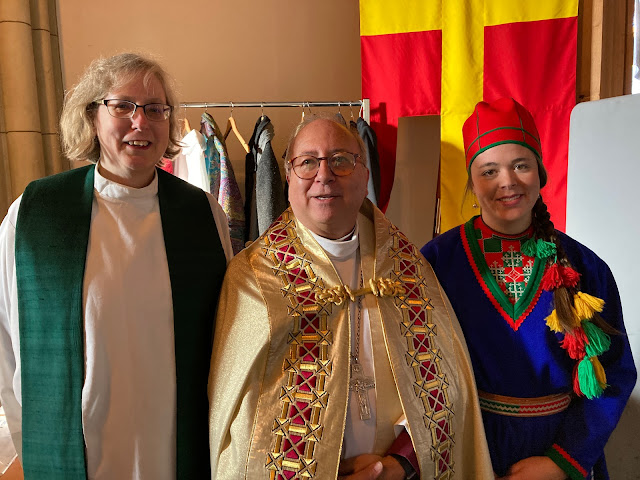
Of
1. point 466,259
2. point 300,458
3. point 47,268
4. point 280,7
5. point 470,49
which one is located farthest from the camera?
point 280,7

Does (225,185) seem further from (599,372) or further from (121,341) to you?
(599,372)

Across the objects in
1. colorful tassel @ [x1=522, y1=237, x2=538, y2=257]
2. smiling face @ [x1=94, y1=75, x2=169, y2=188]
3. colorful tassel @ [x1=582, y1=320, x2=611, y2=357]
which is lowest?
colorful tassel @ [x1=582, y1=320, x2=611, y2=357]

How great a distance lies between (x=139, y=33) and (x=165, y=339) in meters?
2.80

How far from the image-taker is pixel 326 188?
1.50 metres

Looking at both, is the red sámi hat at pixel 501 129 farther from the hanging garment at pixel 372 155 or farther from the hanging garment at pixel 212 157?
the hanging garment at pixel 212 157

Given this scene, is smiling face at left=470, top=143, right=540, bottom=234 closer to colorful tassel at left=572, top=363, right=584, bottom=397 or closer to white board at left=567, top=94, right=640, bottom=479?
colorful tassel at left=572, top=363, right=584, bottom=397

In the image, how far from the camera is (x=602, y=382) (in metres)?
1.55

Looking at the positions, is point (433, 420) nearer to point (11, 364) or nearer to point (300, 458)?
point (300, 458)

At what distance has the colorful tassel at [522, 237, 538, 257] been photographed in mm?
1668

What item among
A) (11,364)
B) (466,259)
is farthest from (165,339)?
(466,259)

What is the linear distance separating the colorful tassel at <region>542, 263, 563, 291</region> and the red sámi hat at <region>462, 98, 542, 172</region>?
1.22ft

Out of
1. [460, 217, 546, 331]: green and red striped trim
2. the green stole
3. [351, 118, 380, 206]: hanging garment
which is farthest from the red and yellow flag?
the green stole

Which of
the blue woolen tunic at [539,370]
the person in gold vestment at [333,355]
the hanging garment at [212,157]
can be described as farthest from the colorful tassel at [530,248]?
the hanging garment at [212,157]

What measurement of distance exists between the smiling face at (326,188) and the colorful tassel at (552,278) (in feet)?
2.10
